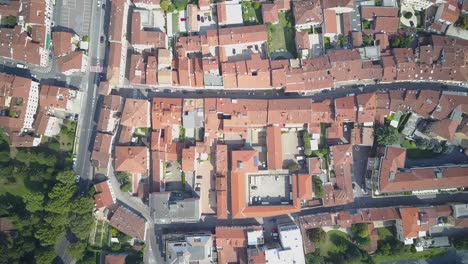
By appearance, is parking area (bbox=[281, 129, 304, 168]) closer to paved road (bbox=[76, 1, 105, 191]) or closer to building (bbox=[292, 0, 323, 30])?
building (bbox=[292, 0, 323, 30])

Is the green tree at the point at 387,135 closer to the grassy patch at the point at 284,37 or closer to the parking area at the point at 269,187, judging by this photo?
the parking area at the point at 269,187

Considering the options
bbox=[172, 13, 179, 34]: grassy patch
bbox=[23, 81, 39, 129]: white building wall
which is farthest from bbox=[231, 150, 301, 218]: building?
bbox=[23, 81, 39, 129]: white building wall

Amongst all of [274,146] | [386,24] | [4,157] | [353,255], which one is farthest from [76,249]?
[386,24]

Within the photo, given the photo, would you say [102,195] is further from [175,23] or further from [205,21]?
[205,21]

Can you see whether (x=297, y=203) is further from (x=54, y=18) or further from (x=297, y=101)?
(x=54, y=18)

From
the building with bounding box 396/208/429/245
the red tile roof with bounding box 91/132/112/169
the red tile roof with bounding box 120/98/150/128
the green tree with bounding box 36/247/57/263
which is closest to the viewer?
the green tree with bounding box 36/247/57/263

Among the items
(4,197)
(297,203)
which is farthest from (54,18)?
(297,203)
